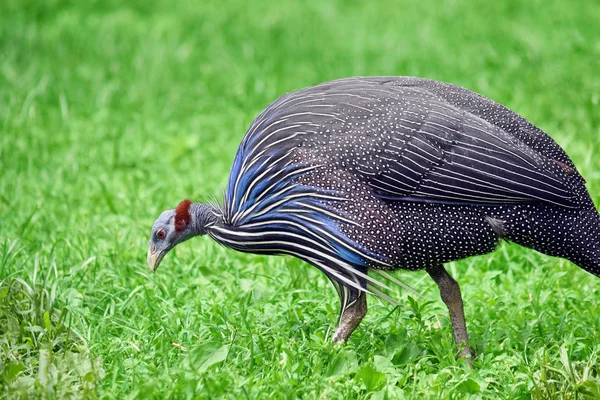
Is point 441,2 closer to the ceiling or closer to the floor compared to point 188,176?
closer to the ceiling

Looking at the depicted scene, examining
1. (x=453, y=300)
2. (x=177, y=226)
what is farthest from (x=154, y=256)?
(x=453, y=300)

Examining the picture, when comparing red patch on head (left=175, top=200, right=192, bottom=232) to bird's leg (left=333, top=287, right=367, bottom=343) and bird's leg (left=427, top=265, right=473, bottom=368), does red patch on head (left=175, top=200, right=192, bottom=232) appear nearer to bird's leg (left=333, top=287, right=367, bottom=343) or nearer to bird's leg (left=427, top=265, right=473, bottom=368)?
bird's leg (left=333, top=287, right=367, bottom=343)

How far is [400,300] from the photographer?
4059mm

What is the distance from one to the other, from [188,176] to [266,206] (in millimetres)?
2348

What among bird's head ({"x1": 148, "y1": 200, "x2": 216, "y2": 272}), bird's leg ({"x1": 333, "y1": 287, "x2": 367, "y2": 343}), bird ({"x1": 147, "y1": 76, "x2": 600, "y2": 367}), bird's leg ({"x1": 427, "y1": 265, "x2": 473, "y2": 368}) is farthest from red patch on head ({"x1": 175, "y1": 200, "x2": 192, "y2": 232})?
bird's leg ({"x1": 427, "y1": 265, "x2": 473, "y2": 368})

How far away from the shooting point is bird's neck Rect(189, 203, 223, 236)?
3.56 m

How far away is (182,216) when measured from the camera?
360cm

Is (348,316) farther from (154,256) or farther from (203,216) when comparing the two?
(154,256)

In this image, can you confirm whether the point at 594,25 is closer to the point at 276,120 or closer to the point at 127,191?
the point at 127,191

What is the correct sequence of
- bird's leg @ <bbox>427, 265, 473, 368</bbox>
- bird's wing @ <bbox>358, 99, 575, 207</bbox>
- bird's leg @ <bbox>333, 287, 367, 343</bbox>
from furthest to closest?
bird's leg @ <bbox>427, 265, 473, 368</bbox>, bird's leg @ <bbox>333, 287, 367, 343</bbox>, bird's wing @ <bbox>358, 99, 575, 207</bbox>

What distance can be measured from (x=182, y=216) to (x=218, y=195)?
Result: 1499 millimetres

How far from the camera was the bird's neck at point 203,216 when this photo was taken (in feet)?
11.7

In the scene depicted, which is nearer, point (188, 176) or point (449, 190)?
point (449, 190)

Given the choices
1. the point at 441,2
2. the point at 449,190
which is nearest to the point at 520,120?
the point at 449,190
